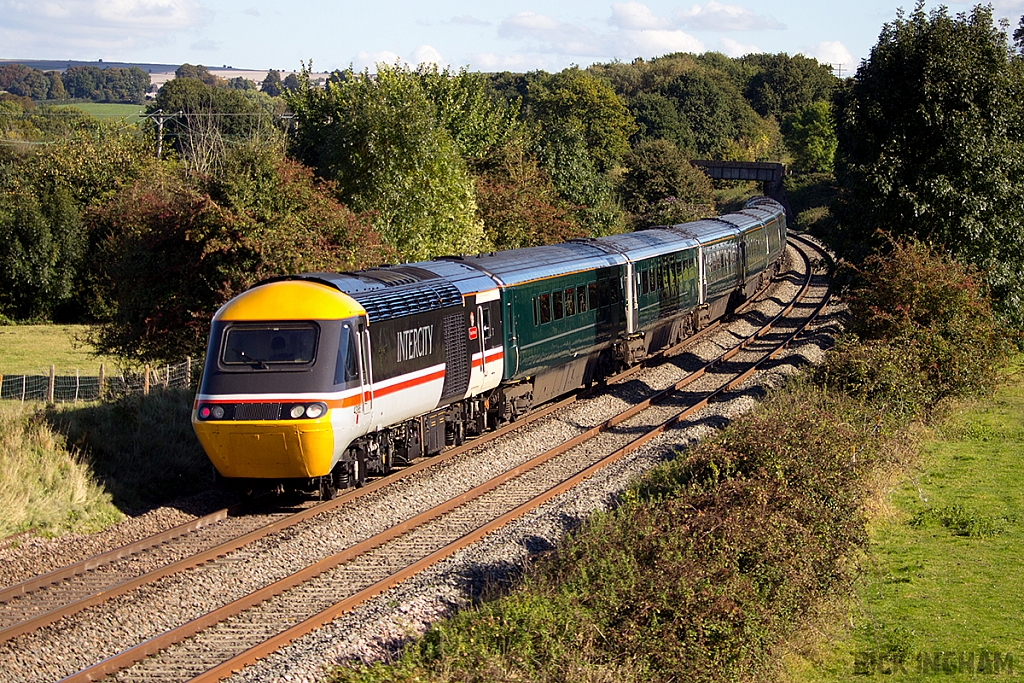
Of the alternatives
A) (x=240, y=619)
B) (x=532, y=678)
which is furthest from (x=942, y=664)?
(x=240, y=619)

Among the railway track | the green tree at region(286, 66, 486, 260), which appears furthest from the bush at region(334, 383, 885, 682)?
the green tree at region(286, 66, 486, 260)

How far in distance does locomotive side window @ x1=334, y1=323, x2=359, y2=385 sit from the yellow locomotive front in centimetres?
1

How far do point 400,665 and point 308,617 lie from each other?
1.81 meters

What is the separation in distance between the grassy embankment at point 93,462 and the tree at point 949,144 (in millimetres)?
17999

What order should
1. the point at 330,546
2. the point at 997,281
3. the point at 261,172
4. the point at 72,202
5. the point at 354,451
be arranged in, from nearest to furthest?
the point at 330,546 → the point at 354,451 → the point at 261,172 → the point at 997,281 → the point at 72,202

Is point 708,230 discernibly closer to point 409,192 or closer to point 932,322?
point 409,192

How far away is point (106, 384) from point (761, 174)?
7405cm

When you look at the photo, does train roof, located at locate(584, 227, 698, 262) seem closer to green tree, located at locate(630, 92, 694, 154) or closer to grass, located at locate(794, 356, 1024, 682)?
grass, located at locate(794, 356, 1024, 682)

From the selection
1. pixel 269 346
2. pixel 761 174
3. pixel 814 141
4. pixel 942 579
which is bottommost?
pixel 942 579

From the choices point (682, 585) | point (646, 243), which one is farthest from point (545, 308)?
point (682, 585)

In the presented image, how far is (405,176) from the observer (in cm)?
2970

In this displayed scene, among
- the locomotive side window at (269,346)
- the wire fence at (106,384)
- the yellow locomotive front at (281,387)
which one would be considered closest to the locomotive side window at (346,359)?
the yellow locomotive front at (281,387)

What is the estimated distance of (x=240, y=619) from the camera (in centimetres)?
984

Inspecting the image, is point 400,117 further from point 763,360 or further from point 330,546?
point 330,546
